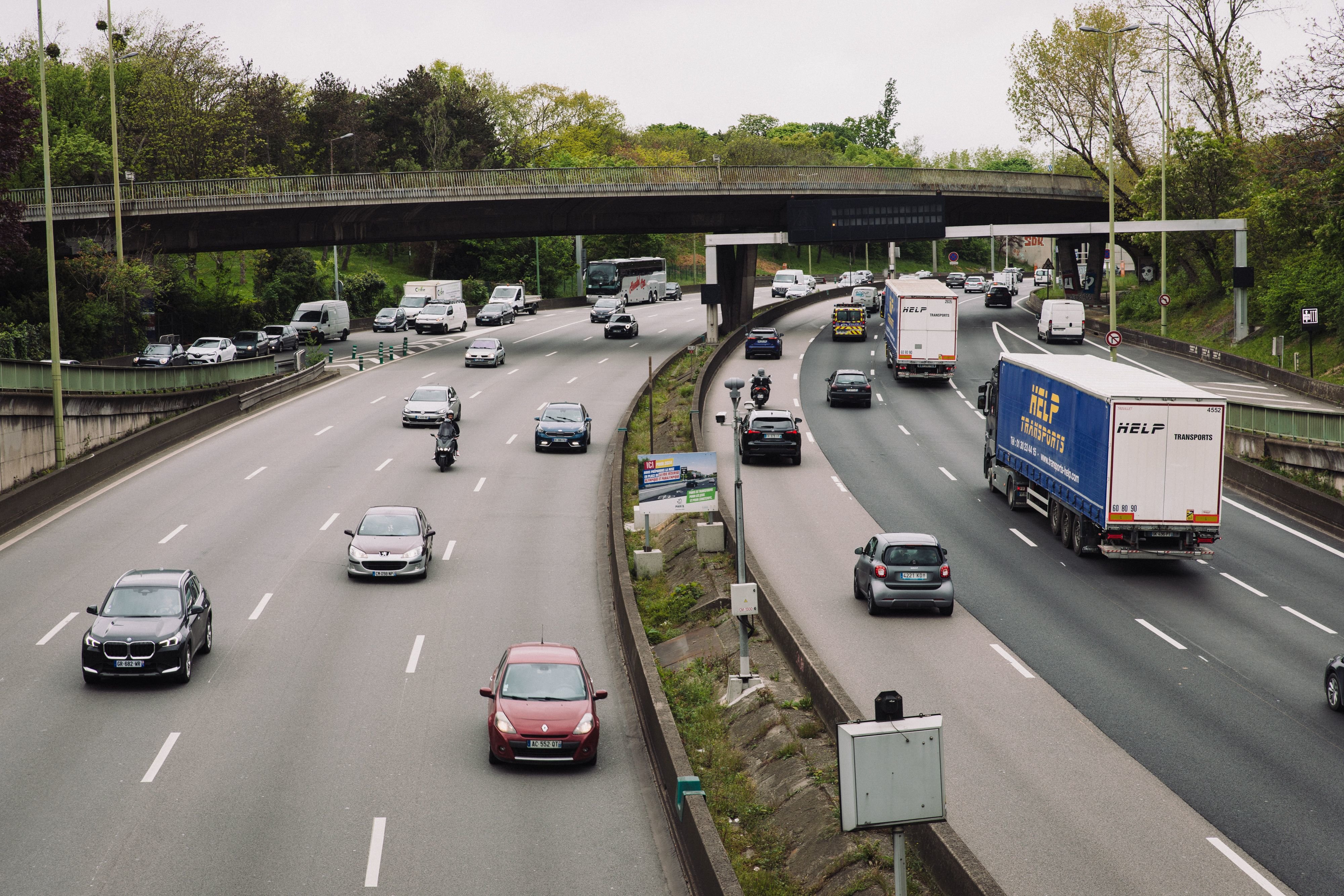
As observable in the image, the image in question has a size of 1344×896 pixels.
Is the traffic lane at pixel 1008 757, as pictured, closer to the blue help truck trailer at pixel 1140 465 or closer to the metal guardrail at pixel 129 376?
the blue help truck trailer at pixel 1140 465

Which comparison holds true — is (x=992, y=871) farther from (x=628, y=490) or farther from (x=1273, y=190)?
(x=1273, y=190)

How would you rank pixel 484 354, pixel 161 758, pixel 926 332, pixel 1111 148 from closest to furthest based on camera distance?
1. pixel 161 758
2. pixel 1111 148
3. pixel 926 332
4. pixel 484 354

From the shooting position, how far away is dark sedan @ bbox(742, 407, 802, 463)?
127 feet

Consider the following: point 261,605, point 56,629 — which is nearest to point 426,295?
point 261,605

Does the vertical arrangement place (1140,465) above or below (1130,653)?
above

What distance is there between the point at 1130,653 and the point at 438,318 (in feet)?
203

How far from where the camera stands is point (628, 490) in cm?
3556

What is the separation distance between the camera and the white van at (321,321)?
235ft

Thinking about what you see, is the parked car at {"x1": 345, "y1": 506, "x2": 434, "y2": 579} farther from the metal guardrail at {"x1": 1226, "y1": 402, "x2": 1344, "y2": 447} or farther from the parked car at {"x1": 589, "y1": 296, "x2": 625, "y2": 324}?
the parked car at {"x1": 589, "y1": 296, "x2": 625, "y2": 324}

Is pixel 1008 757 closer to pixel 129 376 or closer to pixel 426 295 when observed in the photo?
pixel 129 376

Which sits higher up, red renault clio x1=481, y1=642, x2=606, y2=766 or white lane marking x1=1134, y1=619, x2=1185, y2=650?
red renault clio x1=481, y1=642, x2=606, y2=766

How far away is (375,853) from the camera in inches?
561

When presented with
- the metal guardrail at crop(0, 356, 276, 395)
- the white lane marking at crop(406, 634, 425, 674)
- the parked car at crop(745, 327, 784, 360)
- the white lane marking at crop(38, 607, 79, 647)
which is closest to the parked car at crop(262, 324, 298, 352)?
the metal guardrail at crop(0, 356, 276, 395)

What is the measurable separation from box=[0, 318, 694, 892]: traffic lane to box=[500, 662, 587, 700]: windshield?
2153 mm
